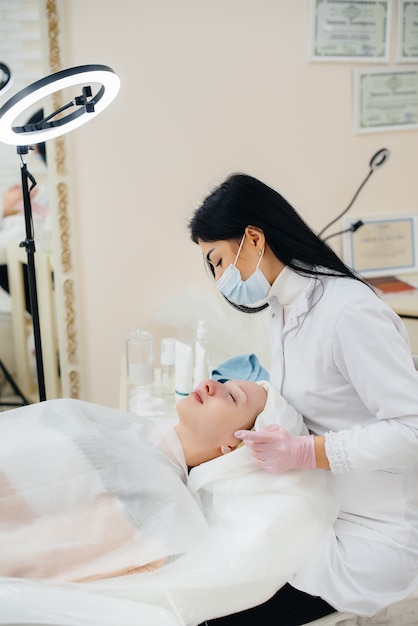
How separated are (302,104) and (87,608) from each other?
2.13 meters

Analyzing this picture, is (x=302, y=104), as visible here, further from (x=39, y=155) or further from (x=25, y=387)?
(x=25, y=387)

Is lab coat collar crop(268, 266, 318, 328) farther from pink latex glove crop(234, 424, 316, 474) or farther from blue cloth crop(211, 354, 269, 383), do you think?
blue cloth crop(211, 354, 269, 383)

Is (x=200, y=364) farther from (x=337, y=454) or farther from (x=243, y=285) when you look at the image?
(x=337, y=454)

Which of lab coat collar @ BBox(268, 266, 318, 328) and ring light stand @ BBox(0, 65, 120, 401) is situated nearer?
lab coat collar @ BBox(268, 266, 318, 328)

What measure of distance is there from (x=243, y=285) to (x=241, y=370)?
1.81 feet

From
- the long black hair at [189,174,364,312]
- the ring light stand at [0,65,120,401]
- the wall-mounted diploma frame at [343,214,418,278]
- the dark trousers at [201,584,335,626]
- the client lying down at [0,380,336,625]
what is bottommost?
the dark trousers at [201,584,335,626]

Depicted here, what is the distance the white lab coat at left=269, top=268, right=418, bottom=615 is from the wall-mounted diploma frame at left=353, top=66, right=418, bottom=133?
1.54 m

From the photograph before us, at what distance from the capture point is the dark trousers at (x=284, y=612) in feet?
4.01

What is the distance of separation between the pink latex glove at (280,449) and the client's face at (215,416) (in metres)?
0.18

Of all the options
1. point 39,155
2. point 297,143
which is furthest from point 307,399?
point 39,155

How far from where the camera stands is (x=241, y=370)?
1.90 m

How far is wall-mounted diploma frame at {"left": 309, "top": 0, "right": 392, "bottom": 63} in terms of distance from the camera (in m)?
2.48

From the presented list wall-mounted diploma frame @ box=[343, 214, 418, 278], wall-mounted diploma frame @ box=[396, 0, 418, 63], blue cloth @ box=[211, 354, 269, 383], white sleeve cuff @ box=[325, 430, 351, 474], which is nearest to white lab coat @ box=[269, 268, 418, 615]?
white sleeve cuff @ box=[325, 430, 351, 474]

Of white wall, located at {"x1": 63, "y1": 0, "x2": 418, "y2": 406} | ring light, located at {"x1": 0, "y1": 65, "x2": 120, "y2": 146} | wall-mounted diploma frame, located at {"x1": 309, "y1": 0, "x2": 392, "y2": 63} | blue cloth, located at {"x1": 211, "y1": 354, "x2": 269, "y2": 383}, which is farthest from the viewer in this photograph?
wall-mounted diploma frame, located at {"x1": 309, "y1": 0, "x2": 392, "y2": 63}
